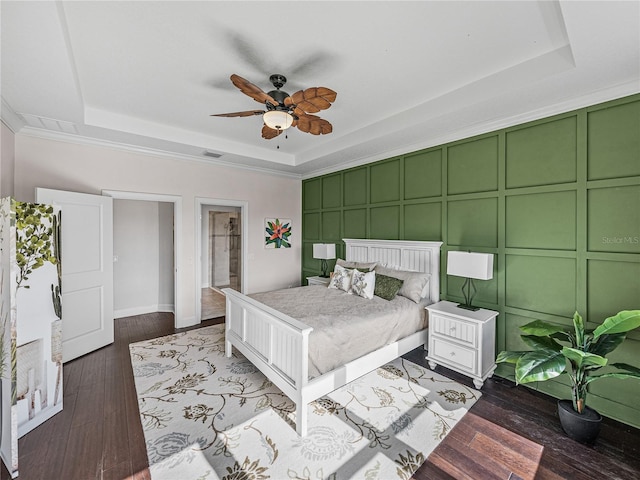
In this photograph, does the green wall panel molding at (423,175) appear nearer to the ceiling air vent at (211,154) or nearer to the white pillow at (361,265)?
the white pillow at (361,265)

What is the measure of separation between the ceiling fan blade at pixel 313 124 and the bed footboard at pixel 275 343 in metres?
1.79

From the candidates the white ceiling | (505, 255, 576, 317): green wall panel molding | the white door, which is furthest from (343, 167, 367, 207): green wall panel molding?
the white door

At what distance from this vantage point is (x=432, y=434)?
2.21 meters

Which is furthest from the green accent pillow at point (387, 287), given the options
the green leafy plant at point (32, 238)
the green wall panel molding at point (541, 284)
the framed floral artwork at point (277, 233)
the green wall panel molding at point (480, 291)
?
the green leafy plant at point (32, 238)

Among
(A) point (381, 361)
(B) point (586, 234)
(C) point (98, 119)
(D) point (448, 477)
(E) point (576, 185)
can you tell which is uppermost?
(C) point (98, 119)

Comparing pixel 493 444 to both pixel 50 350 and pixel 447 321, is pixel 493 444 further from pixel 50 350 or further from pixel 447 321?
pixel 50 350

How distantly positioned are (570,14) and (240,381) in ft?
12.6

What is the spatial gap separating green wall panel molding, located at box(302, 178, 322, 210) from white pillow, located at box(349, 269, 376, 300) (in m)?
2.28

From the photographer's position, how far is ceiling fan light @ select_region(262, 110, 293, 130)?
245 centimetres

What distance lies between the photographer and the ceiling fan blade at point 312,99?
7.12 feet

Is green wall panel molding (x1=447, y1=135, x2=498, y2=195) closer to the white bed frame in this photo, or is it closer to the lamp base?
the white bed frame

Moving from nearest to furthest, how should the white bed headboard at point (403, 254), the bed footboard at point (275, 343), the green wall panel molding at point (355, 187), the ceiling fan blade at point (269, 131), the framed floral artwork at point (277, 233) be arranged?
the bed footboard at point (275, 343) → the ceiling fan blade at point (269, 131) → the white bed headboard at point (403, 254) → the green wall panel molding at point (355, 187) → the framed floral artwork at point (277, 233)

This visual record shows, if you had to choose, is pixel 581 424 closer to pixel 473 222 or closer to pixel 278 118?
pixel 473 222

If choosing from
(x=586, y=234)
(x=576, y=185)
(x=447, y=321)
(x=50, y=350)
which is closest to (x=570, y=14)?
(x=576, y=185)
